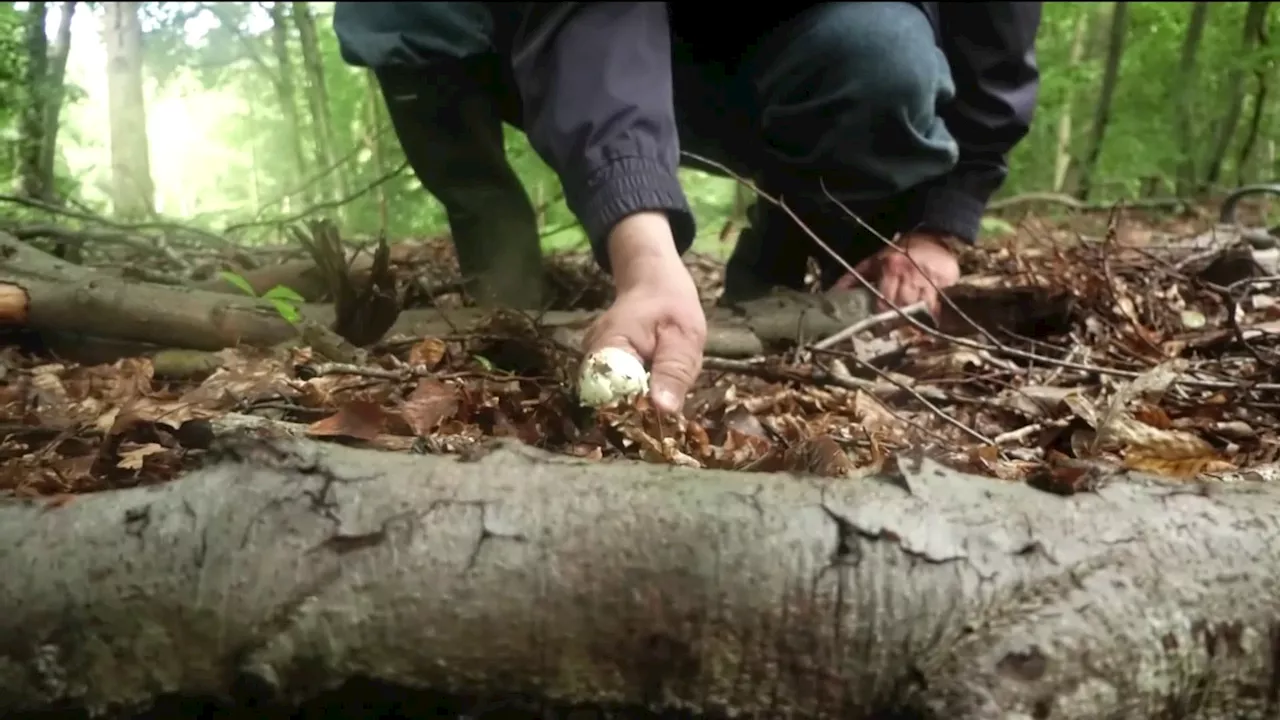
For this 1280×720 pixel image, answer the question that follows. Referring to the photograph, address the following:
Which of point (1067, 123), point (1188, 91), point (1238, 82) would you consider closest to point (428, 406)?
point (1238, 82)

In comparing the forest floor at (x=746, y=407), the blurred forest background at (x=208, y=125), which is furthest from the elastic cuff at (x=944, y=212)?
the blurred forest background at (x=208, y=125)

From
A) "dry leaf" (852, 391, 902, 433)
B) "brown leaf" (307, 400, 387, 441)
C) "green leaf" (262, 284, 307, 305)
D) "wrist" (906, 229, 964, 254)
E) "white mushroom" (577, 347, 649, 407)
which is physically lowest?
"brown leaf" (307, 400, 387, 441)

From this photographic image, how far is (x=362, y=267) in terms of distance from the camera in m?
1.50

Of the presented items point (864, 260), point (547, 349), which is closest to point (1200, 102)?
point (864, 260)

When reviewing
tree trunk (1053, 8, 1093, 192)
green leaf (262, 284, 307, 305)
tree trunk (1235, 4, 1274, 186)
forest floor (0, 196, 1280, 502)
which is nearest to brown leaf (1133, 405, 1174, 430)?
forest floor (0, 196, 1280, 502)

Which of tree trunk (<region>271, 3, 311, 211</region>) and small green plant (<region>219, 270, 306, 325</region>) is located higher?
tree trunk (<region>271, 3, 311, 211</region>)

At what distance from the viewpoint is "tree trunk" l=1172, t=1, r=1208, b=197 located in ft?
14.0

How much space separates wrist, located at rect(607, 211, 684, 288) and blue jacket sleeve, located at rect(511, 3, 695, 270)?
1 centimetres

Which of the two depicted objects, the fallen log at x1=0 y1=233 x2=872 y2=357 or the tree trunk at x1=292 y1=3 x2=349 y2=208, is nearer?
the fallen log at x1=0 y1=233 x2=872 y2=357

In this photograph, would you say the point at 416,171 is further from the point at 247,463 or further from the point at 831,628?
the point at 831,628

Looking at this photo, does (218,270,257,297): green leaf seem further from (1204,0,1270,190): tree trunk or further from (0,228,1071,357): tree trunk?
(1204,0,1270,190): tree trunk

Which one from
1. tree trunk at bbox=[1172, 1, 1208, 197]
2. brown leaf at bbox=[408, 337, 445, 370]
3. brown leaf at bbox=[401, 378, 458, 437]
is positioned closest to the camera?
brown leaf at bbox=[401, 378, 458, 437]

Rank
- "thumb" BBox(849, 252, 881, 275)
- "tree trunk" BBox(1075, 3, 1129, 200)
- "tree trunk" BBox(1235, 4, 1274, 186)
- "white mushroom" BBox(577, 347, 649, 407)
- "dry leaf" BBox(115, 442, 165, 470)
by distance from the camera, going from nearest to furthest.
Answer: "dry leaf" BBox(115, 442, 165, 470) → "white mushroom" BBox(577, 347, 649, 407) → "thumb" BBox(849, 252, 881, 275) → "tree trunk" BBox(1235, 4, 1274, 186) → "tree trunk" BBox(1075, 3, 1129, 200)

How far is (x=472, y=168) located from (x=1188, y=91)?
3665 millimetres
